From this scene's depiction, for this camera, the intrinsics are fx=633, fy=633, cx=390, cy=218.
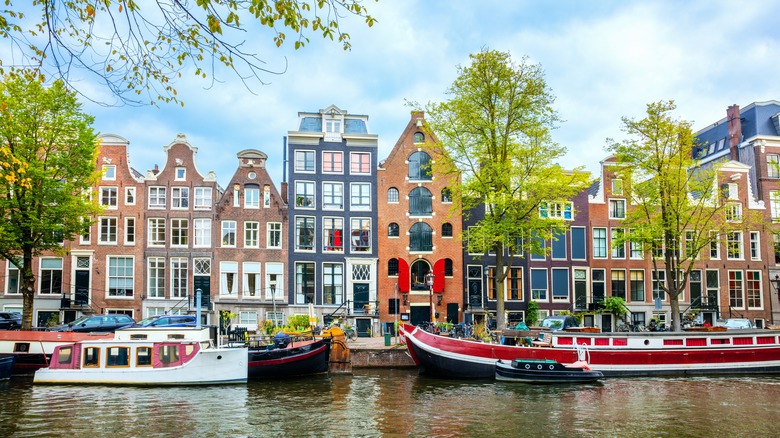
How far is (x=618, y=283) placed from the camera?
4347 centimetres

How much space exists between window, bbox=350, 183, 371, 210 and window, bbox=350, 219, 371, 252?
37.8 inches

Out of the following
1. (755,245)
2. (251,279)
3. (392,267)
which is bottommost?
(251,279)

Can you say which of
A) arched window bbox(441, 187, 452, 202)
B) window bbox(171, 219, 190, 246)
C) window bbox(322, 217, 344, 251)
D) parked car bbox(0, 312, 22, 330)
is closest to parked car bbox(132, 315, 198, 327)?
parked car bbox(0, 312, 22, 330)

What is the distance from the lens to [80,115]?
103 ft

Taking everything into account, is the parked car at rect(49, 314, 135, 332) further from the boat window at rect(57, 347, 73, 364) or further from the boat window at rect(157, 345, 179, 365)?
the boat window at rect(157, 345, 179, 365)

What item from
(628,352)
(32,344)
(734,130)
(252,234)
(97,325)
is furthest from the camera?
(734,130)

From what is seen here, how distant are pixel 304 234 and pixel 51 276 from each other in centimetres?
1570

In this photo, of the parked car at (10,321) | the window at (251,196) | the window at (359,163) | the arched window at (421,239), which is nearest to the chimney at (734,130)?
the arched window at (421,239)

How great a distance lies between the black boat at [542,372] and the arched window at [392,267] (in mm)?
15715

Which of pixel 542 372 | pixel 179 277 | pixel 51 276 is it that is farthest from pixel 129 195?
pixel 542 372

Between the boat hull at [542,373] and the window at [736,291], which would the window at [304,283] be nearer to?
the boat hull at [542,373]

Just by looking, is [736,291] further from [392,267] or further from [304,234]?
[304,234]

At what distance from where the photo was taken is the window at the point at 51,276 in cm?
3894

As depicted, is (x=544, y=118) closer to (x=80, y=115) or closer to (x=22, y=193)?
(x=80, y=115)
